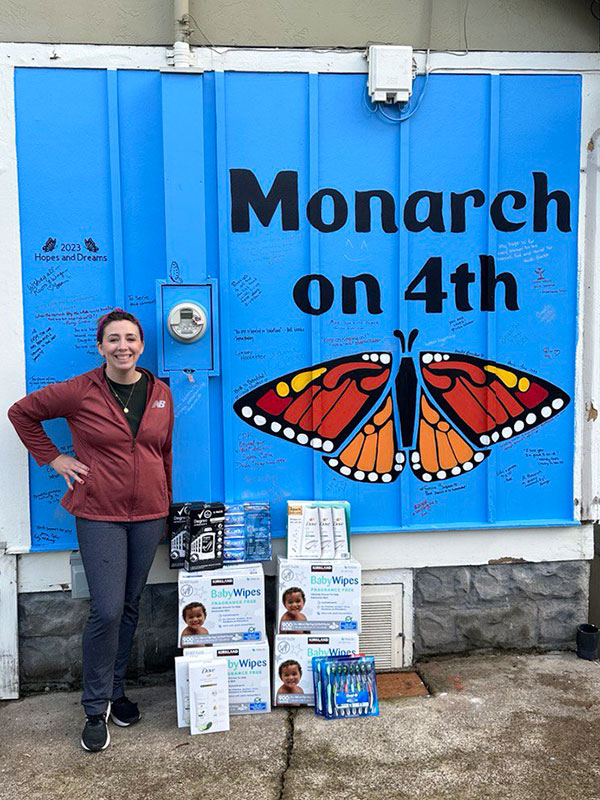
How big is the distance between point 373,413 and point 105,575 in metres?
1.76

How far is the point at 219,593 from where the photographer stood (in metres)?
3.97

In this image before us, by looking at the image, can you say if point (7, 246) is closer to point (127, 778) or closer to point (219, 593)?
point (219, 593)

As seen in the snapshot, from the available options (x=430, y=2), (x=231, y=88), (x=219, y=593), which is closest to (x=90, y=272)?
(x=231, y=88)

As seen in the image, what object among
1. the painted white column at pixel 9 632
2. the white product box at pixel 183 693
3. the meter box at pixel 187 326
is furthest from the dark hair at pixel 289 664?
the meter box at pixel 187 326

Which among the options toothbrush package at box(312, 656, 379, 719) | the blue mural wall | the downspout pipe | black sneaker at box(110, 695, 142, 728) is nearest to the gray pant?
black sneaker at box(110, 695, 142, 728)

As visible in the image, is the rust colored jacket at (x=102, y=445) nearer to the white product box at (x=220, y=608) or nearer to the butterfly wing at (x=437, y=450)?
the white product box at (x=220, y=608)

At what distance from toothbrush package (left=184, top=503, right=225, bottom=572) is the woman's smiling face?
0.94 m

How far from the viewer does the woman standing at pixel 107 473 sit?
11.9ft

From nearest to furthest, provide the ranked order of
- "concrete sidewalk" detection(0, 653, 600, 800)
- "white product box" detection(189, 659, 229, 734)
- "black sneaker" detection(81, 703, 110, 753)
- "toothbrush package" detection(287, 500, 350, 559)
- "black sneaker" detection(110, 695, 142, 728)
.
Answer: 1. "concrete sidewalk" detection(0, 653, 600, 800)
2. "black sneaker" detection(81, 703, 110, 753)
3. "white product box" detection(189, 659, 229, 734)
4. "black sneaker" detection(110, 695, 142, 728)
5. "toothbrush package" detection(287, 500, 350, 559)

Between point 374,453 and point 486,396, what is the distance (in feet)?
2.50

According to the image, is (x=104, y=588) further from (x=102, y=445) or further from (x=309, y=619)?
(x=309, y=619)

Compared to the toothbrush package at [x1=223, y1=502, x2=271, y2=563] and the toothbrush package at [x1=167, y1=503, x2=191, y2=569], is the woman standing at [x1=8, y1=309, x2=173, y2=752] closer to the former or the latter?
the toothbrush package at [x1=167, y1=503, x2=191, y2=569]

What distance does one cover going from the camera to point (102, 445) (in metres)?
3.67

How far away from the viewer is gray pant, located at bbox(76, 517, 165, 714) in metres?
3.62
